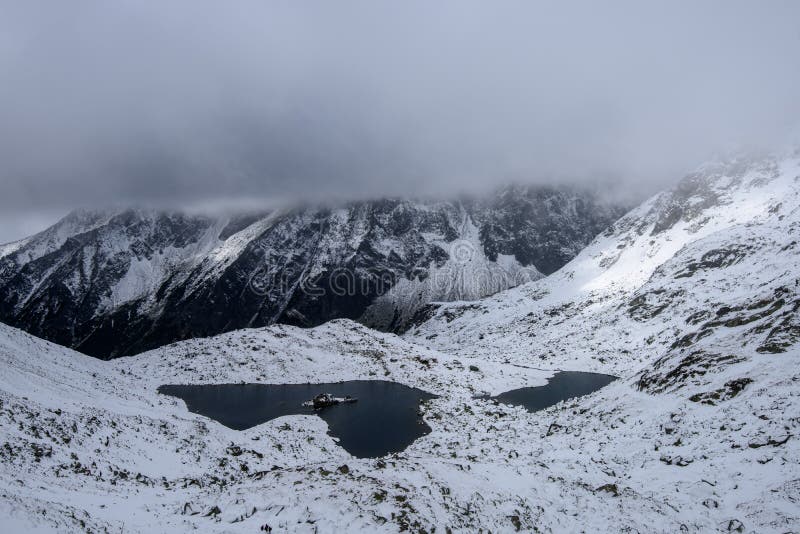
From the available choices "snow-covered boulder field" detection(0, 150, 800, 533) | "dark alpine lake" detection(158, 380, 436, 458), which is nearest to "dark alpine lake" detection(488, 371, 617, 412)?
"snow-covered boulder field" detection(0, 150, 800, 533)

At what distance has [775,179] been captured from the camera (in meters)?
168

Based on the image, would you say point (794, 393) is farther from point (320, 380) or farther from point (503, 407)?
point (320, 380)

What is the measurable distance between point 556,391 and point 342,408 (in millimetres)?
39146

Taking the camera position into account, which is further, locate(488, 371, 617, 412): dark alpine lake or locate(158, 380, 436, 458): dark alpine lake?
locate(488, 371, 617, 412): dark alpine lake

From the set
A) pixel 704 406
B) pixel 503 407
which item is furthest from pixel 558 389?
pixel 704 406

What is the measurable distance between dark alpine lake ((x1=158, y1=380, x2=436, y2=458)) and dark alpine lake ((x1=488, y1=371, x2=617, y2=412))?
15267 millimetres

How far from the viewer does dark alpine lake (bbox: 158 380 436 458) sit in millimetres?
59062

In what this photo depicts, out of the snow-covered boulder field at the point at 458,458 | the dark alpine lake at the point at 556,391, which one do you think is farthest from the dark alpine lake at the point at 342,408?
the dark alpine lake at the point at 556,391

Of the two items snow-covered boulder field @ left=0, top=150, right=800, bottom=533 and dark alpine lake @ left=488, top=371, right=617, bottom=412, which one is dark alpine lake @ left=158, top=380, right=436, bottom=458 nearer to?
snow-covered boulder field @ left=0, top=150, right=800, bottom=533

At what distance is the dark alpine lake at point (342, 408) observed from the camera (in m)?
59.1

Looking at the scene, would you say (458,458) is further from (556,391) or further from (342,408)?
(556,391)

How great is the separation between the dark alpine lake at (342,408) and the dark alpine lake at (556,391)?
15.3m

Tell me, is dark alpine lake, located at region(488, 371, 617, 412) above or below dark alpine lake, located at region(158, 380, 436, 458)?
above

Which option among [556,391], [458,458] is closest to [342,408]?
[556,391]
